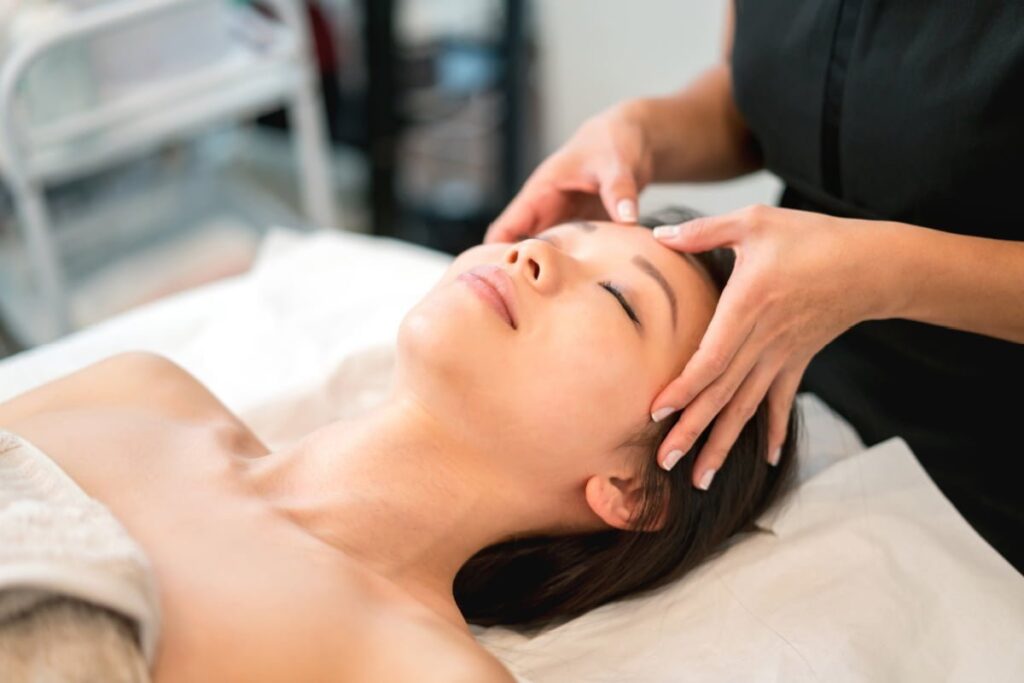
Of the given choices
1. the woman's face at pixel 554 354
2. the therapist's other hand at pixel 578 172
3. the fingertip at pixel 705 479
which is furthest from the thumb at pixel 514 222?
the fingertip at pixel 705 479

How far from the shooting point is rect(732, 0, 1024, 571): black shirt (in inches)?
42.0

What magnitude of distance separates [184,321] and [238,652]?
82 centimetres

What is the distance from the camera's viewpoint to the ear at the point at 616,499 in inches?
43.5

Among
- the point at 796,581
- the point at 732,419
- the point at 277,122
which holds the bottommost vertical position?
the point at 277,122

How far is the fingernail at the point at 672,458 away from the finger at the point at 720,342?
0.24 ft

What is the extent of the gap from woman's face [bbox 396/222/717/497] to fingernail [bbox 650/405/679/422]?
0.08ft

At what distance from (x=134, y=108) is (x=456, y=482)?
1282 millimetres

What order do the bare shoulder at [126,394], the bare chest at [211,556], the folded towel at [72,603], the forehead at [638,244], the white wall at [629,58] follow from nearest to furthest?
the folded towel at [72,603] < the bare chest at [211,556] < the forehead at [638,244] < the bare shoulder at [126,394] < the white wall at [629,58]

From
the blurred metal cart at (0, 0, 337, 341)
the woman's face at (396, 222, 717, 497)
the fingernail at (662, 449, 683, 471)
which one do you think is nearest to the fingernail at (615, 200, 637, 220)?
the woman's face at (396, 222, 717, 497)

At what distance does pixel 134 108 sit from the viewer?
199 centimetres

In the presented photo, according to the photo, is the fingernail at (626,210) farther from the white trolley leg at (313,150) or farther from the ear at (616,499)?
the white trolley leg at (313,150)

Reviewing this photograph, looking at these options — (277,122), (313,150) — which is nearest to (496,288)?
(313,150)

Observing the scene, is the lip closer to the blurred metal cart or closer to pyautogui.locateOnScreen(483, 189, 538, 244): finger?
pyautogui.locateOnScreen(483, 189, 538, 244): finger

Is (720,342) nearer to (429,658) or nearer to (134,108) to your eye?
(429,658)
